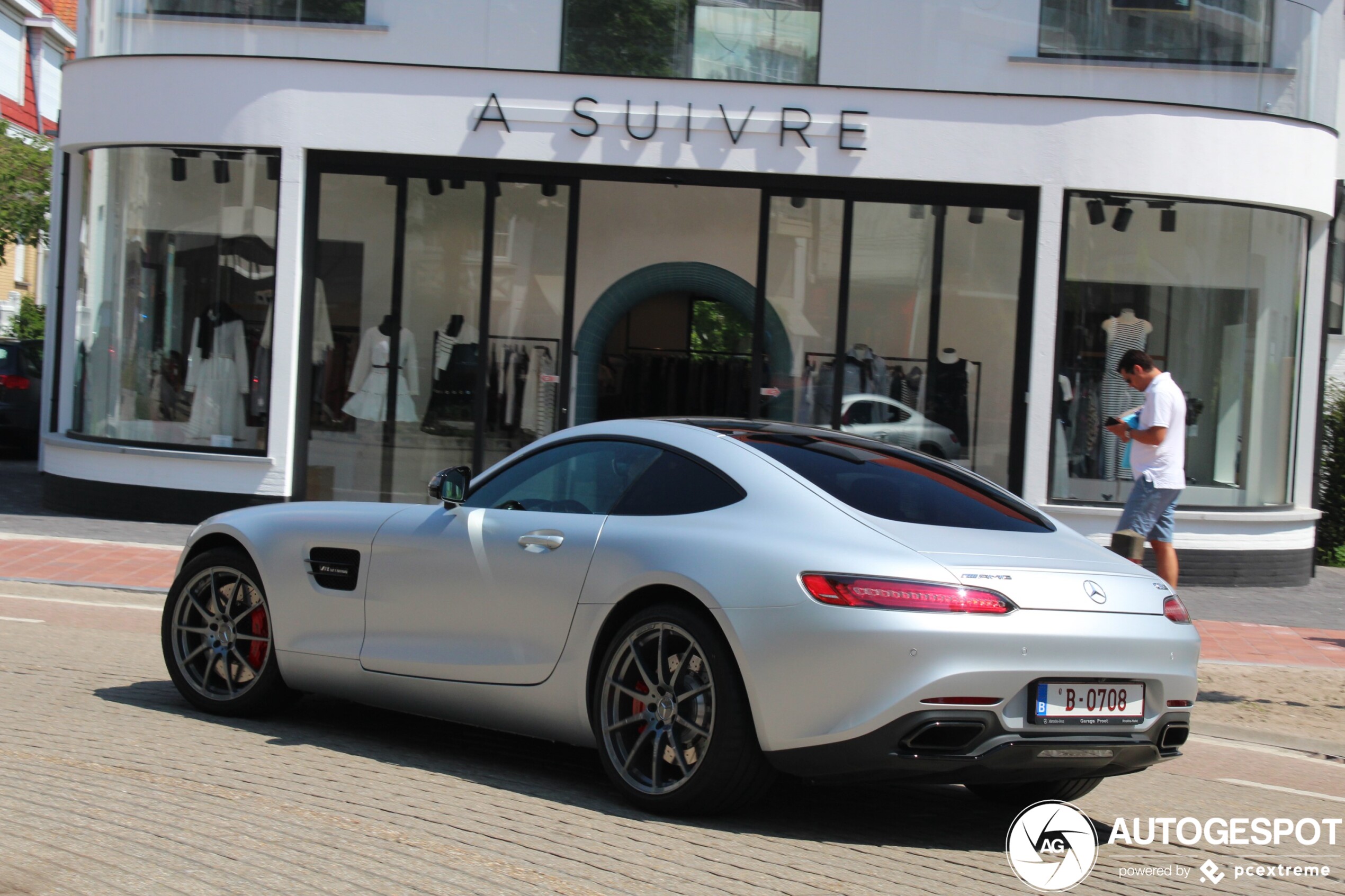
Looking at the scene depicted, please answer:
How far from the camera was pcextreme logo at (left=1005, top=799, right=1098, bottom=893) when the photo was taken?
4.46 meters

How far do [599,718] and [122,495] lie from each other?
10440 mm

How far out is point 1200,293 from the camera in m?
14.1

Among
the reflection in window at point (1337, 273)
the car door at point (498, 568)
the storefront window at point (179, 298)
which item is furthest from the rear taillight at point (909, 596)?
A: the reflection in window at point (1337, 273)

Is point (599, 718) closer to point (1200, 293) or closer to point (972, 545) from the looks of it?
point (972, 545)

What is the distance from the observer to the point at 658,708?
15.9 ft

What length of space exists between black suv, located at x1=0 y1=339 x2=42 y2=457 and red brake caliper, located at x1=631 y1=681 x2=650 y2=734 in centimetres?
1800

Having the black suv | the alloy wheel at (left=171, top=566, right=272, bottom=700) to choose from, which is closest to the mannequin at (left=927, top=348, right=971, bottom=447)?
the alloy wheel at (left=171, top=566, right=272, bottom=700)

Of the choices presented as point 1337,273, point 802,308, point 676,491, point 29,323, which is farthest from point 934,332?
point 29,323

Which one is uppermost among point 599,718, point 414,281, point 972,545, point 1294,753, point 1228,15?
point 1228,15

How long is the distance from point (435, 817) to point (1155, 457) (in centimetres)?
657

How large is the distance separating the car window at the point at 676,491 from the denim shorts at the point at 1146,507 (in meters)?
5.42

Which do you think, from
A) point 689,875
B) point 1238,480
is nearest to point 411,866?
point 689,875

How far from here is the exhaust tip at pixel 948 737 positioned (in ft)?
14.3

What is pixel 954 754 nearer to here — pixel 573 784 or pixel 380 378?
pixel 573 784
